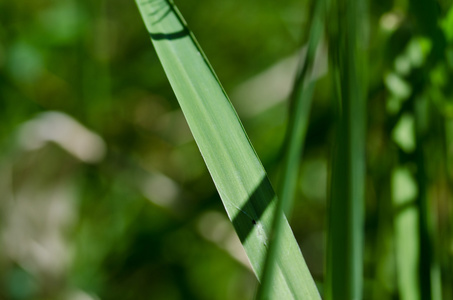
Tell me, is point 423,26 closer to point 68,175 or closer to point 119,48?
point 68,175

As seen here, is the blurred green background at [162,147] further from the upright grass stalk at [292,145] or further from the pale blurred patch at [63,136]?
the upright grass stalk at [292,145]

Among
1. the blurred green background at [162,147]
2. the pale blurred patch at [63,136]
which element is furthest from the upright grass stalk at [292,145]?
the pale blurred patch at [63,136]

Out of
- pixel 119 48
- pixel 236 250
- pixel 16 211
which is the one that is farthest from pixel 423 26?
pixel 119 48

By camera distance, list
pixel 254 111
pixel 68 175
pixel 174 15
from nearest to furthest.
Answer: pixel 174 15 < pixel 68 175 < pixel 254 111

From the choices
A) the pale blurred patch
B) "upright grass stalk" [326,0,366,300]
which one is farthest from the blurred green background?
"upright grass stalk" [326,0,366,300]

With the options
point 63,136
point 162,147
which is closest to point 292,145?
point 63,136

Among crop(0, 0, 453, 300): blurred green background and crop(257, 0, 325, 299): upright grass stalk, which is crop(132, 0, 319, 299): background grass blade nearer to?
crop(257, 0, 325, 299): upright grass stalk
